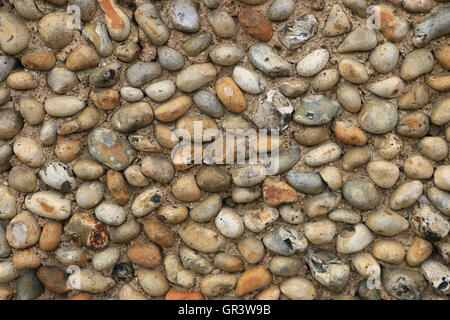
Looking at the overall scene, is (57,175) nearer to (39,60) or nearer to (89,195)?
(89,195)

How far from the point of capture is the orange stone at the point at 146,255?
0.76m

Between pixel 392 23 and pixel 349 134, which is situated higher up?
pixel 392 23

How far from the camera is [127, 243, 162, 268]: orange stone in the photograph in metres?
0.76

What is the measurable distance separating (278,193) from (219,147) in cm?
13

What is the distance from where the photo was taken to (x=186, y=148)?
76 cm

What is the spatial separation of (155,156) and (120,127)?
3.2 inches

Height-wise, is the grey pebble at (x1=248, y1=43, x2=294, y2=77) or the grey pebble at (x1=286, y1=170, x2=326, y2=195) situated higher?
the grey pebble at (x1=248, y1=43, x2=294, y2=77)

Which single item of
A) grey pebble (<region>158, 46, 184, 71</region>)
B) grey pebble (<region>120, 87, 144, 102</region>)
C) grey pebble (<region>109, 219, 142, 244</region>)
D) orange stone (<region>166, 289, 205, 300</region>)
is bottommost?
orange stone (<region>166, 289, 205, 300</region>)

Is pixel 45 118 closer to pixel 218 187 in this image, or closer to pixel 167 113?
pixel 167 113

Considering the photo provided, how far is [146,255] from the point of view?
29.9 inches

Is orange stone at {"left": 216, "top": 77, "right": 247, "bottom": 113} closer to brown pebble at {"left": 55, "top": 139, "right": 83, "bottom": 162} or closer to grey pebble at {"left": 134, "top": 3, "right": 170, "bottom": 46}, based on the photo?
grey pebble at {"left": 134, "top": 3, "right": 170, "bottom": 46}

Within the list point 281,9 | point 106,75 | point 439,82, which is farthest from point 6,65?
point 439,82

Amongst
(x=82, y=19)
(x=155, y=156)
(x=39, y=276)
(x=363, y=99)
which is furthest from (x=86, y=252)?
(x=363, y=99)

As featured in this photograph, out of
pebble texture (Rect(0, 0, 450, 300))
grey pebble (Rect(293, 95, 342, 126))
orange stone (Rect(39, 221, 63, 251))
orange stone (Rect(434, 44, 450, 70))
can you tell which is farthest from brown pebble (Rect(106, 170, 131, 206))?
orange stone (Rect(434, 44, 450, 70))
